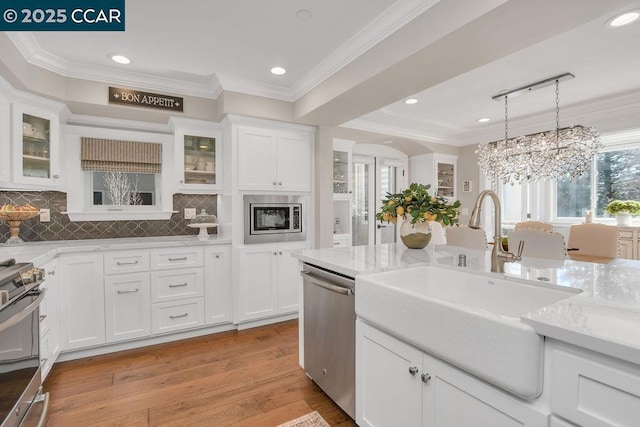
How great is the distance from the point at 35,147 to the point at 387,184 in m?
4.50

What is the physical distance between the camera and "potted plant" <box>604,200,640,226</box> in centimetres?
414

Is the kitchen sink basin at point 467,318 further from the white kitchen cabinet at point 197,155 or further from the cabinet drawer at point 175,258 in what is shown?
the white kitchen cabinet at point 197,155

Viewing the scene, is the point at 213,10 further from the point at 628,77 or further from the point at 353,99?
the point at 628,77

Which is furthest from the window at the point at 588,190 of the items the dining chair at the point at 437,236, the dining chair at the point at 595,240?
the dining chair at the point at 437,236

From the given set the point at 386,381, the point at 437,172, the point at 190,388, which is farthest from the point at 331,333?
the point at 437,172

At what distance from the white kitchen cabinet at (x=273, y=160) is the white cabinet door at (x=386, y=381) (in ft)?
A: 6.87

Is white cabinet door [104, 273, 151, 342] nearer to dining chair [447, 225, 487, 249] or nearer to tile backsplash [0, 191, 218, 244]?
tile backsplash [0, 191, 218, 244]

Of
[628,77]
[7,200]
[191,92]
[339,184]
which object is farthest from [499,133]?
[7,200]

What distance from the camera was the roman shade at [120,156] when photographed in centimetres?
310

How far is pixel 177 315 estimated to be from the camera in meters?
2.98

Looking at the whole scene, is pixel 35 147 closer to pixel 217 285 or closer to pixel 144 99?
pixel 144 99

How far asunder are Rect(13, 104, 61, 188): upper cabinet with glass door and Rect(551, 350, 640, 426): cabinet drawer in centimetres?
348

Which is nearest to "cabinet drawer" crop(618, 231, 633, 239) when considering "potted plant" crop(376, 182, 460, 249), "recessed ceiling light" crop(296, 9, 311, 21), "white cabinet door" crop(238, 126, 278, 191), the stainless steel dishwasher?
"potted plant" crop(376, 182, 460, 249)

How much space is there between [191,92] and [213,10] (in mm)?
1283
